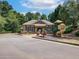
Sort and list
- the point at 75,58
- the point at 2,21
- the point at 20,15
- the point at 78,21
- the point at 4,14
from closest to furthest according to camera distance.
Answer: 1. the point at 75,58
2. the point at 78,21
3. the point at 2,21
4. the point at 4,14
5. the point at 20,15

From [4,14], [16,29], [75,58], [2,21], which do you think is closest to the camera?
[75,58]

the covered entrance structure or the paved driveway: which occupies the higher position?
the covered entrance structure

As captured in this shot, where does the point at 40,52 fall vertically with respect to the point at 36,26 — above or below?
below

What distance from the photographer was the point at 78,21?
5784 centimetres

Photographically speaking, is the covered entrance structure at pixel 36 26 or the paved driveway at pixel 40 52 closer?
the paved driveway at pixel 40 52

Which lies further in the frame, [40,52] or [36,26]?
[36,26]

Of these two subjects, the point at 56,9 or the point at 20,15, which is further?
the point at 20,15

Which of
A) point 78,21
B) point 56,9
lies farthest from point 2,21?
point 78,21

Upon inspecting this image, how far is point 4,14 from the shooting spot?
110562 millimetres

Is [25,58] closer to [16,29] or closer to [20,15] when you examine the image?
[16,29]

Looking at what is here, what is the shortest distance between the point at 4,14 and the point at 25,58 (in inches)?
3836

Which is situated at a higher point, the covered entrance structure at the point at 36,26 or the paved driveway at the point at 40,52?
the covered entrance structure at the point at 36,26

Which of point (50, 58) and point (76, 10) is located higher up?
point (76, 10)

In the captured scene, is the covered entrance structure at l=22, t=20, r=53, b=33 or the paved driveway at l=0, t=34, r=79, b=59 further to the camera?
the covered entrance structure at l=22, t=20, r=53, b=33
